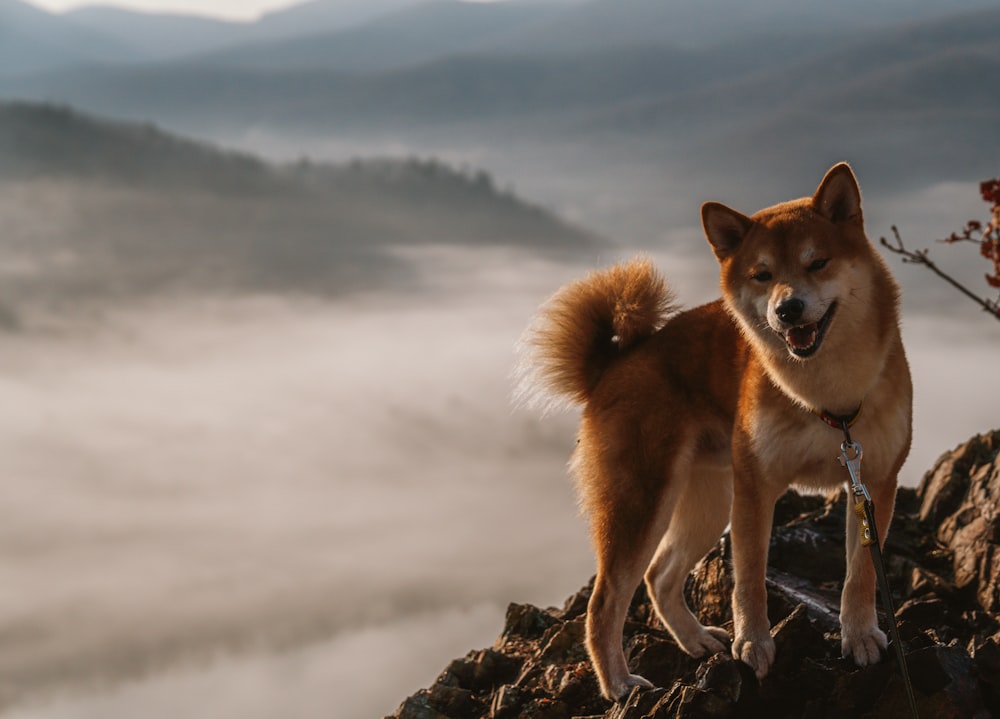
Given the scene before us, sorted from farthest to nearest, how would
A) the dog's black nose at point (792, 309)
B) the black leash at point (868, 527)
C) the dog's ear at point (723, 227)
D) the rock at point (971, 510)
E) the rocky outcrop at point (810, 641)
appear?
the rock at point (971, 510) → the dog's ear at point (723, 227) → the rocky outcrop at point (810, 641) → the dog's black nose at point (792, 309) → the black leash at point (868, 527)

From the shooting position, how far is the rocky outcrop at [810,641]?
7.28 m

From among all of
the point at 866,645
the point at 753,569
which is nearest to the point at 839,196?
the point at 753,569

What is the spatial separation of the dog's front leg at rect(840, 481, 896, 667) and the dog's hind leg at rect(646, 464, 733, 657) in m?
1.53

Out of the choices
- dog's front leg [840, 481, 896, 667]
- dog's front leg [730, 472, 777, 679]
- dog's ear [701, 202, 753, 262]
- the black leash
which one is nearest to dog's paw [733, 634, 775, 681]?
dog's front leg [730, 472, 777, 679]

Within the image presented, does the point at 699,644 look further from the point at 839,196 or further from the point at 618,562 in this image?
the point at 839,196

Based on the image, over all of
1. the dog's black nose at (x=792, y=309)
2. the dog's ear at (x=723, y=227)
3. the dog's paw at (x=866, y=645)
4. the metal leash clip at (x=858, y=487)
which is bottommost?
the dog's paw at (x=866, y=645)

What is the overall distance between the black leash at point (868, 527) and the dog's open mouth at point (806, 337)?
0.64 meters

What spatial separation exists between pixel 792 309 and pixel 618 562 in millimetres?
2524

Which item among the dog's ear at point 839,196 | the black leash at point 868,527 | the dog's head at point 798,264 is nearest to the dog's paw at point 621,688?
the black leash at point 868,527

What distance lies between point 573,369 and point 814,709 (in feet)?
10.4

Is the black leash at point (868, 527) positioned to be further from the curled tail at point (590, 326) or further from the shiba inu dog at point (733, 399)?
the curled tail at point (590, 326)

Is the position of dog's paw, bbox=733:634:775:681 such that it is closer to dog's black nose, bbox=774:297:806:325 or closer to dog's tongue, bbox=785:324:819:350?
dog's tongue, bbox=785:324:819:350

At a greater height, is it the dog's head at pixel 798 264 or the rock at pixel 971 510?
the dog's head at pixel 798 264

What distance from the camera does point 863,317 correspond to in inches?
281
